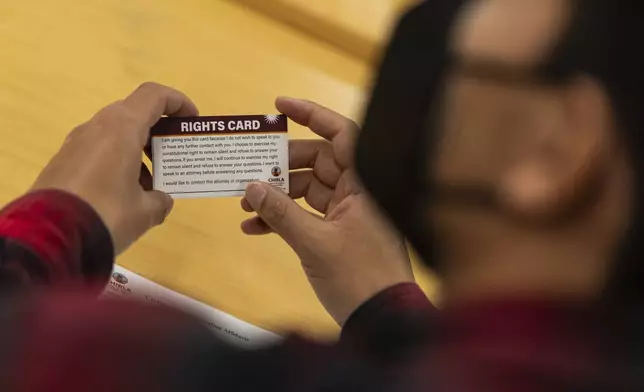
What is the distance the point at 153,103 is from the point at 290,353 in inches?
12.0

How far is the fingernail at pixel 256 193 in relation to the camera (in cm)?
57

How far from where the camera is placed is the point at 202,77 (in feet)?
2.40

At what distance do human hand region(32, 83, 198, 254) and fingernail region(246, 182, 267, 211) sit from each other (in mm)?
58

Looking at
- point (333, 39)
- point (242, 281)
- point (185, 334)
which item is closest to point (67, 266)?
point (185, 334)

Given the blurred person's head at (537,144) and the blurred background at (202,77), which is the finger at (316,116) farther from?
the blurred person's head at (537,144)

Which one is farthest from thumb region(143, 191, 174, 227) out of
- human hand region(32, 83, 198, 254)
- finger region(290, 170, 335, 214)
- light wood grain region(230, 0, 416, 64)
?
light wood grain region(230, 0, 416, 64)

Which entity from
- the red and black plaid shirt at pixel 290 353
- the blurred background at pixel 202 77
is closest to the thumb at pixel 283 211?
the blurred background at pixel 202 77

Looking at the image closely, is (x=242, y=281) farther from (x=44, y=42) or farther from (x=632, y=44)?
(x=632, y=44)

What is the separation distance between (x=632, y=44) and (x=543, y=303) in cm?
10

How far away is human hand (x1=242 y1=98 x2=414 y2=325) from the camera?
549mm

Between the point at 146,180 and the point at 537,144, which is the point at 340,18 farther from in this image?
the point at 537,144

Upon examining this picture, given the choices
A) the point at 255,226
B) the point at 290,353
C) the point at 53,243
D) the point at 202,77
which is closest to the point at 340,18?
the point at 202,77

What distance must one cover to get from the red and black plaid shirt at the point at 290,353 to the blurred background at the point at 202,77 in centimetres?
33

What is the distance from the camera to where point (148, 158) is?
0.59 meters
